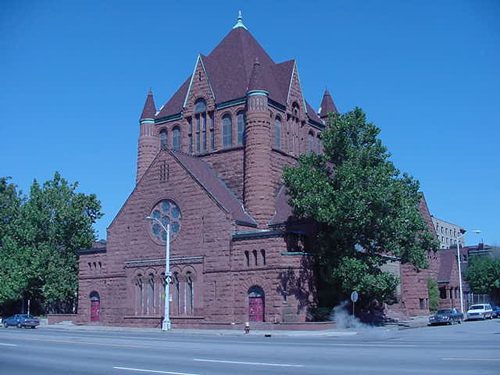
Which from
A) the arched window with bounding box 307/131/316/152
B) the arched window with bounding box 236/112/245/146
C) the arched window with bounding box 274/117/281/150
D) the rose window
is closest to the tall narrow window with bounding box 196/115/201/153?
the arched window with bounding box 236/112/245/146

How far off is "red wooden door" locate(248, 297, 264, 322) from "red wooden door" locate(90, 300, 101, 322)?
Result: 599 inches

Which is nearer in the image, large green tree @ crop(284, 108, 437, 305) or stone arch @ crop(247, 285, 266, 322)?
large green tree @ crop(284, 108, 437, 305)

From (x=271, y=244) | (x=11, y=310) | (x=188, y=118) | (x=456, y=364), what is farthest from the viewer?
(x=11, y=310)

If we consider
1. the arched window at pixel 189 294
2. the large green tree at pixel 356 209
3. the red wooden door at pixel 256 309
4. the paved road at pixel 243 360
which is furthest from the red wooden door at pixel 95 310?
the paved road at pixel 243 360

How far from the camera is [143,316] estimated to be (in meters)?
46.6

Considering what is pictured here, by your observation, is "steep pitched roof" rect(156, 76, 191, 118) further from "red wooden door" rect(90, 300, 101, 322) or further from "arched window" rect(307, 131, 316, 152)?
"red wooden door" rect(90, 300, 101, 322)

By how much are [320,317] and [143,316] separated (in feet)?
46.9

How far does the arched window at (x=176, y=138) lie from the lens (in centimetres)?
5500

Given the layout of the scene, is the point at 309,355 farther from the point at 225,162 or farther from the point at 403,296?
the point at 403,296

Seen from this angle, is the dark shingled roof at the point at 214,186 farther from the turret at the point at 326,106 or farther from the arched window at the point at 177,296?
the turret at the point at 326,106

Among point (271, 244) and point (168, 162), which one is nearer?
point (271, 244)

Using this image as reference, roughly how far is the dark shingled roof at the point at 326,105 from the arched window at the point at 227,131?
1291 cm

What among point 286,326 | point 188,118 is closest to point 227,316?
point 286,326

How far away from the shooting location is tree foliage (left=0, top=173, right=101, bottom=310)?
195ft
